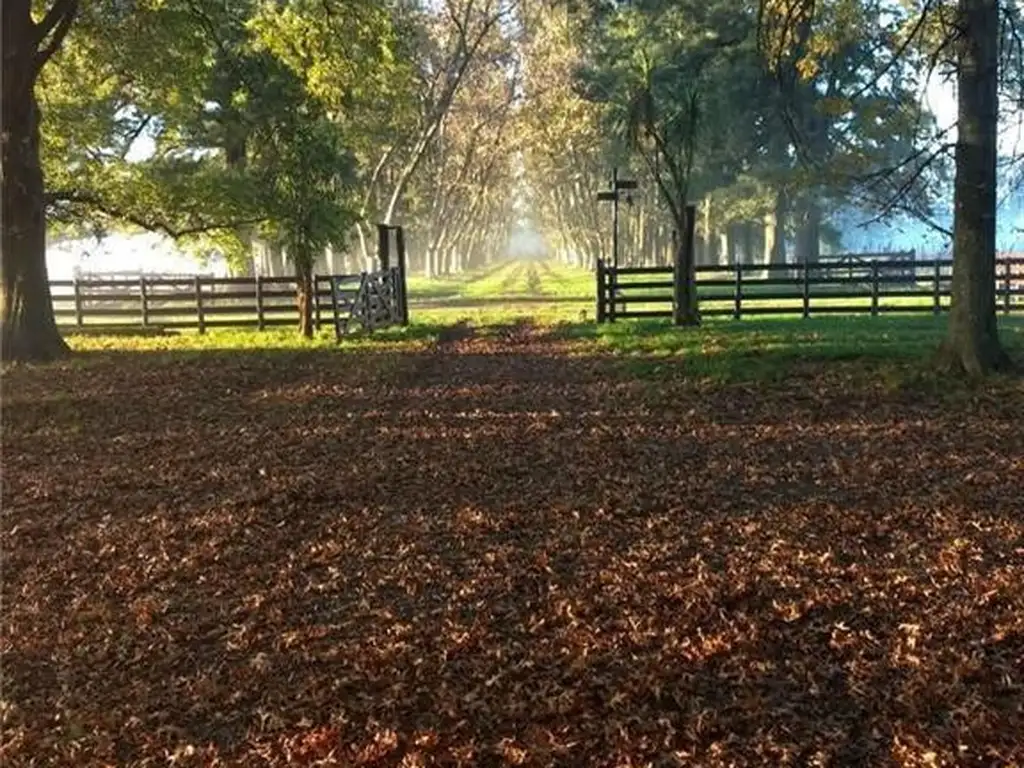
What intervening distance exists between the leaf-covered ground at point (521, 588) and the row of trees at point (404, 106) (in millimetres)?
5381

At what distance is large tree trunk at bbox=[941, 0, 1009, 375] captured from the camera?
1207 centimetres

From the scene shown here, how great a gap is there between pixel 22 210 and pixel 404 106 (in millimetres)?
17749

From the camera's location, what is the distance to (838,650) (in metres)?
4.59

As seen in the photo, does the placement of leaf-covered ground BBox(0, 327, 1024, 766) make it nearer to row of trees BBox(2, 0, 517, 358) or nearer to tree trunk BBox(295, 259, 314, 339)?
row of trees BBox(2, 0, 517, 358)

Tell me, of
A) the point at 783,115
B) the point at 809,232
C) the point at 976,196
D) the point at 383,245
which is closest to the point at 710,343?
the point at 783,115

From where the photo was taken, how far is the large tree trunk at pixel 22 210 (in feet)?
50.2

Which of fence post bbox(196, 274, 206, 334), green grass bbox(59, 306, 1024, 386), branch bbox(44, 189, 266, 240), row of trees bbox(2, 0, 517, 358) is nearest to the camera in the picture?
green grass bbox(59, 306, 1024, 386)

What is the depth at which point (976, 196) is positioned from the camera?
12.1 m

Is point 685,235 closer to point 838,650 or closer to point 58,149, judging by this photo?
point 58,149

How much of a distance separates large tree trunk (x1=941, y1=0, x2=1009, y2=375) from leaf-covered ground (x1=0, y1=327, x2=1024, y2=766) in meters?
1.36

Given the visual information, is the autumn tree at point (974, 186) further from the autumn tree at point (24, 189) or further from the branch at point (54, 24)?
the autumn tree at point (24, 189)

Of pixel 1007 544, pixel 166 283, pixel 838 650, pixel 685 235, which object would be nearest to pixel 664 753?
pixel 838 650

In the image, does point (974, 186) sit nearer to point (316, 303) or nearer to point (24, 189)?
point (24, 189)

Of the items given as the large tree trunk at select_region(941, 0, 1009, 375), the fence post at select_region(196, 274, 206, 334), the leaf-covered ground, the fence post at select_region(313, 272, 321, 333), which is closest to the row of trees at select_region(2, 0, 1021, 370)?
the large tree trunk at select_region(941, 0, 1009, 375)
